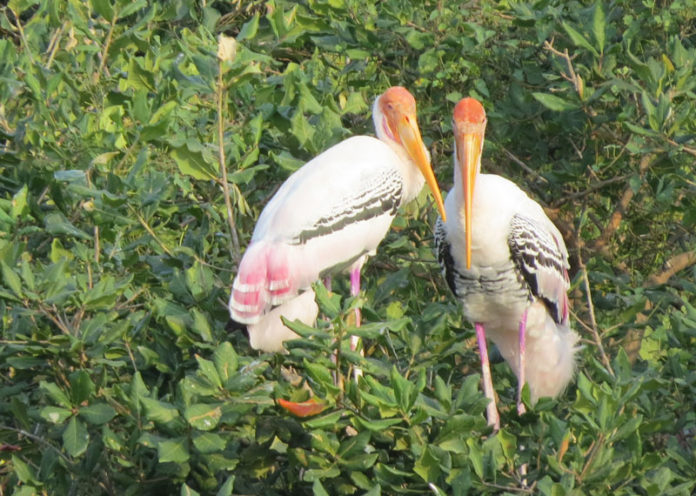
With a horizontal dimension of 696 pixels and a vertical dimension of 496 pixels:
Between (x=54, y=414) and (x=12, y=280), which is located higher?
(x=12, y=280)

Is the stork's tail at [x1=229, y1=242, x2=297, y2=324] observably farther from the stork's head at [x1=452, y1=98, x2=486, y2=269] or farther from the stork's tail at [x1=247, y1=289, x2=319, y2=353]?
the stork's head at [x1=452, y1=98, x2=486, y2=269]

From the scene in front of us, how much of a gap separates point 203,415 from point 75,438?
456mm

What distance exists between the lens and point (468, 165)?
15.7 feet

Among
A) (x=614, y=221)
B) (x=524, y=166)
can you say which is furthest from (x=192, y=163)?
(x=614, y=221)

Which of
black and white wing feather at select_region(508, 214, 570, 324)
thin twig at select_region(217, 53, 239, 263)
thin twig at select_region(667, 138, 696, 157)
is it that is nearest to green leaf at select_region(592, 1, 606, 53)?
thin twig at select_region(667, 138, 696, 157)

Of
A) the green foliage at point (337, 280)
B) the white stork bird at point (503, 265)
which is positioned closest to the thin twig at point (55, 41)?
the green foliage at point (337, 280)

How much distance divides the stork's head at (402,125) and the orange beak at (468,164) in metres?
0.20

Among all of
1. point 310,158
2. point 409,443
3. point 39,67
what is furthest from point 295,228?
point 409,443

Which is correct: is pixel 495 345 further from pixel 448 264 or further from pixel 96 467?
pixel 96 467

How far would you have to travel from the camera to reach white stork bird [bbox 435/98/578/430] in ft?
15.8

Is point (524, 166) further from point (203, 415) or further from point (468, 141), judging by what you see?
point (203, 415)

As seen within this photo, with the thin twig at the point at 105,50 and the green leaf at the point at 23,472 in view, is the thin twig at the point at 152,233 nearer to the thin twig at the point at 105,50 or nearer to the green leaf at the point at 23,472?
the green leaf at the point at 23,472

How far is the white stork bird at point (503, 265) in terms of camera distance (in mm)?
4812

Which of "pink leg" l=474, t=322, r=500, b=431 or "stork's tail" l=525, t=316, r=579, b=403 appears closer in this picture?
"pink leg" l=474, t=322, r=500, b=431
